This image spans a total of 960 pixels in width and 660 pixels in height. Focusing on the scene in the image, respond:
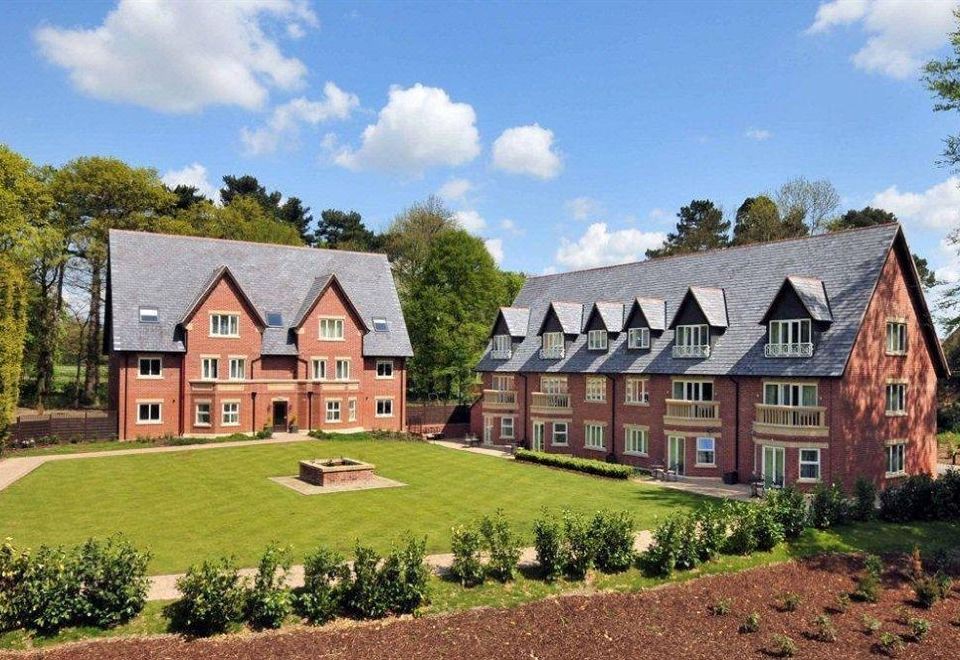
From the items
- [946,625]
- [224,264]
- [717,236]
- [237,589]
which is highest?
[717,236]

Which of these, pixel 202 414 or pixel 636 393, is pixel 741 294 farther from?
pixel 202 414

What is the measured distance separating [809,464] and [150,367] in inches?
1553

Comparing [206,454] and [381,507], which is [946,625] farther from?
[206,454]

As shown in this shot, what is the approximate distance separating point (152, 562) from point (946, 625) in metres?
20.8

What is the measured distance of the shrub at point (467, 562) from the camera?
18891 mm

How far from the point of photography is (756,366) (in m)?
35.7

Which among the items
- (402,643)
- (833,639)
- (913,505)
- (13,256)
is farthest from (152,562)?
(13,256)

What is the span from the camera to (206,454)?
4091 cm

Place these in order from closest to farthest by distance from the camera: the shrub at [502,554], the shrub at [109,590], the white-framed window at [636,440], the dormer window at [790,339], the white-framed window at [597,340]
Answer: the shrub at [109,590]
the shrub at [502,554]
the dormer window at [790,339]
the white-framed window at [636,440]
the white-framed window at [597,340]

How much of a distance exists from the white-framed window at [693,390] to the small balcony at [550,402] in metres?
8.60

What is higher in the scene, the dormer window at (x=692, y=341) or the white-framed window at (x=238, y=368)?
the dormer window at (x=692, y=341)

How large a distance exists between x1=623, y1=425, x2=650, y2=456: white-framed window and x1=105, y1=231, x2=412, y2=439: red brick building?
20.3 m

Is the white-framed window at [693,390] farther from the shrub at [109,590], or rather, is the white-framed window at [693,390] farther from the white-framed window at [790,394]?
the shrub at [109,590]

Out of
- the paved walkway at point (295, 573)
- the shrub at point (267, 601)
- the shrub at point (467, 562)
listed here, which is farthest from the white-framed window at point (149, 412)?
the shrub at point (467, 562)
